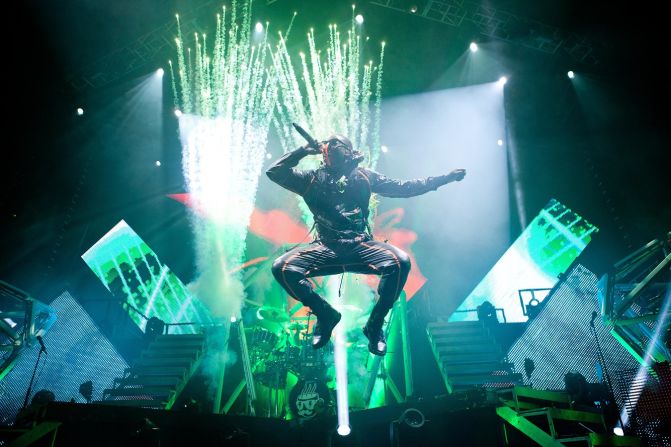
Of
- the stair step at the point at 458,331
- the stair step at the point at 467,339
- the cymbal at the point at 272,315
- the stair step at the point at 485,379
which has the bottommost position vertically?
the stair step at the point at 485,379

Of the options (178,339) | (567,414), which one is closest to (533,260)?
(567,414)

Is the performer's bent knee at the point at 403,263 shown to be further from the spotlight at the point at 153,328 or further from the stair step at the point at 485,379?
the spotlight at the point at 153,328

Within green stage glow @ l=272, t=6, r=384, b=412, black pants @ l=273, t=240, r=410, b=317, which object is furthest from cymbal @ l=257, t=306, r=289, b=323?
black pants @ l=273, t=240, r=410, b=317

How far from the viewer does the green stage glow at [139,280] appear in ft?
49.8

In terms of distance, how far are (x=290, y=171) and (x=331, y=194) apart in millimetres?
516

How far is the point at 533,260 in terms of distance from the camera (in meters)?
18.1

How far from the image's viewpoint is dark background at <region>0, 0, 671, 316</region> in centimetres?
1041

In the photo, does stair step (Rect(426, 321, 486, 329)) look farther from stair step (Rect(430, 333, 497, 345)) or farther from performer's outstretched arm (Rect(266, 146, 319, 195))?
performer's outstretched arm (Rect(266, 146, 319, 195))

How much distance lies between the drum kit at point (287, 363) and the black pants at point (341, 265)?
492cm

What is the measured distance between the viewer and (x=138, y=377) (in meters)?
10.1

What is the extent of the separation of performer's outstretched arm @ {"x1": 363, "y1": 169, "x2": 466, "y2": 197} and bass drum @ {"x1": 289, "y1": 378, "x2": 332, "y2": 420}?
5.40 m

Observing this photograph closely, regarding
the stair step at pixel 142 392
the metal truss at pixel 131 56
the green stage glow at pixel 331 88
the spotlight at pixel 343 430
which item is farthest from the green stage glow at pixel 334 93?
the spotlight at pixel 343 430

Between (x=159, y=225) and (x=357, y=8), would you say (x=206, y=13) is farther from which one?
(x=159, y=225)

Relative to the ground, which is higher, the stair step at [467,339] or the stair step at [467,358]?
the stair step at [467,339]
